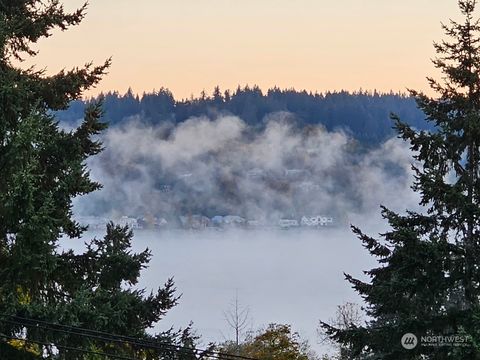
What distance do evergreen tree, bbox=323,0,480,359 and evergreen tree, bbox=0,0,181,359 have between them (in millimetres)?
4018

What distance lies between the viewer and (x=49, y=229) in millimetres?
9070

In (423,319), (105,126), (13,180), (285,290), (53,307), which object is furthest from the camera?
(285,290)

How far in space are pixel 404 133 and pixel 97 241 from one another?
234 inches

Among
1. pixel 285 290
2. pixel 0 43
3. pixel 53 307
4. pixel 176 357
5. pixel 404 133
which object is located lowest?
pixel 176 357

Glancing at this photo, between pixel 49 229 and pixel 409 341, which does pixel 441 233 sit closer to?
pixel 409 341

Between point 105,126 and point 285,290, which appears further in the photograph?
point 285,290

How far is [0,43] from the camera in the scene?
983cm

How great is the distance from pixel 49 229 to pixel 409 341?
6207 mm

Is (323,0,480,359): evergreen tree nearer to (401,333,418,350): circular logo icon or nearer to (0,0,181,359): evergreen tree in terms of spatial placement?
(401,333,418,350): circular logo icon

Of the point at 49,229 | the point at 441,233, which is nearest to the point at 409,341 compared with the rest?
the point at 441,233

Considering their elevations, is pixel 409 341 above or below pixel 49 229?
below

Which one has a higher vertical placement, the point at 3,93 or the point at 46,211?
the point at 3,93

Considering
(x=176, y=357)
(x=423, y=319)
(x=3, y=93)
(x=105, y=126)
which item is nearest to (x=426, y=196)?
(x=423, y=319)

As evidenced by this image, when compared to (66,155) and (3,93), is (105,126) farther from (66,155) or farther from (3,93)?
(3,93)
